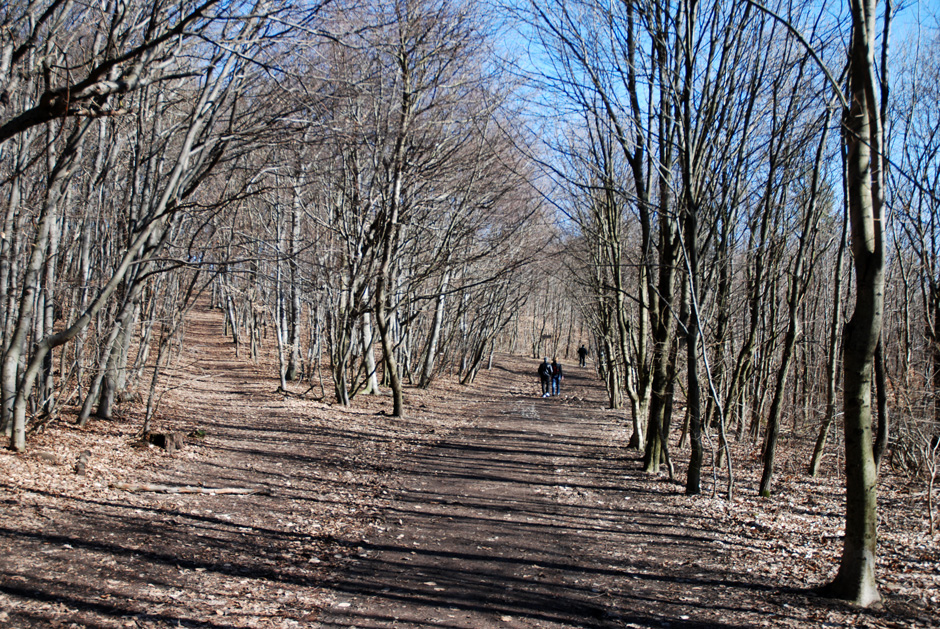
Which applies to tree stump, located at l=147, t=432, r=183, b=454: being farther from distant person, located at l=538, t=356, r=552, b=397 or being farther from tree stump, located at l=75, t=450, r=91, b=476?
distant person, located at l=538, t=356, r=552, b=397

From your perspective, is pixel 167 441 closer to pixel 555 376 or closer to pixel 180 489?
pixel 180 489

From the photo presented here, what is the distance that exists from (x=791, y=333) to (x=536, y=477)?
154 inches

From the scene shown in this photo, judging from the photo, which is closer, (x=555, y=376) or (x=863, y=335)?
(x=863, y=335)

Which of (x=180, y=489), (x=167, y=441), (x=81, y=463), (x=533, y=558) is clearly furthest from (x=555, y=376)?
(x=81, y=463)

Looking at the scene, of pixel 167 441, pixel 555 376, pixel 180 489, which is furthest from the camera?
pixel 555 376

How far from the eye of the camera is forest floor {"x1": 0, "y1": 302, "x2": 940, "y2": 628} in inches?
169

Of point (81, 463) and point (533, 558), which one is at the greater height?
point (81, 463)

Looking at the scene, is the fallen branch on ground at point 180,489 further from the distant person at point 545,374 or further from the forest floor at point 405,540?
the distant person at point 545,374

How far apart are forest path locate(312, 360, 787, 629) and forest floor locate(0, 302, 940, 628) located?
0.08 ft

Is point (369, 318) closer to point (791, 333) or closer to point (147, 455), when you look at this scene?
point (147, 455)

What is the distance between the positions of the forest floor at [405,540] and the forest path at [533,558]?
0.08ft

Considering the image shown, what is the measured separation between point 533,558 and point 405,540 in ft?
3.95

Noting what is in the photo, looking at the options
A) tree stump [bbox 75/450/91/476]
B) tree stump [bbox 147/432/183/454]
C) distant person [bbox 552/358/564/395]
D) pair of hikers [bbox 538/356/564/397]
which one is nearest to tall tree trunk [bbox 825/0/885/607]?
tree stump [bbox 75/450/91/476]

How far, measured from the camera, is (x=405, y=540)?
592cm
